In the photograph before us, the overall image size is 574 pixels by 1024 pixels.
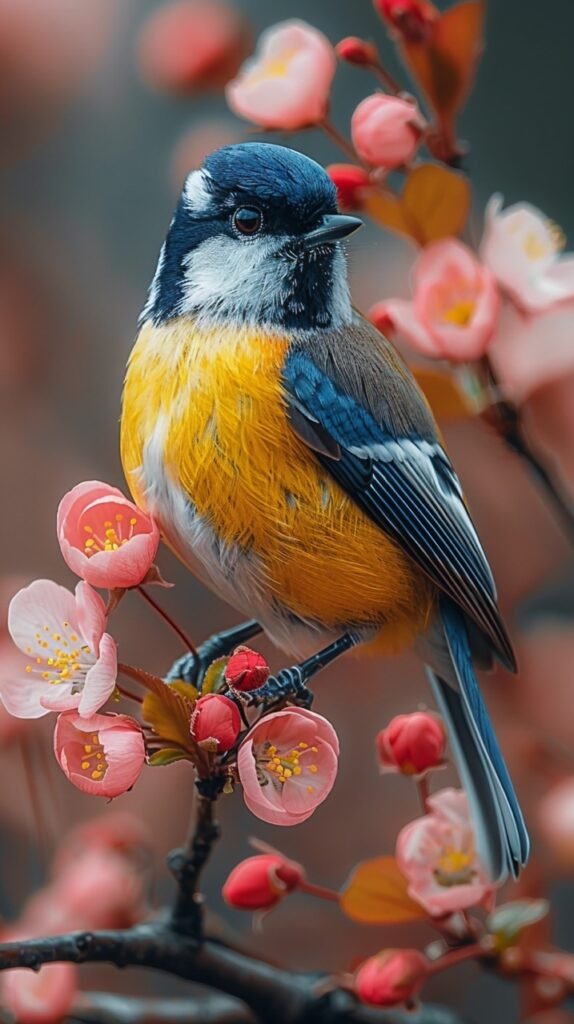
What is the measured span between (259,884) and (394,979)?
0.08 metres

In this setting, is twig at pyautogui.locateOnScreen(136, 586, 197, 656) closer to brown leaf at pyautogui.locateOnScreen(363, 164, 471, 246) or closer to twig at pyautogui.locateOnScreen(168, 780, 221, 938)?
twig at pyautogui.locateOnScreen(168, 780, 221, 938)

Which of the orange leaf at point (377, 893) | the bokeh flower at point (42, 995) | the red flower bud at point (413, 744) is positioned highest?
the red flower bud at point (413, 744)

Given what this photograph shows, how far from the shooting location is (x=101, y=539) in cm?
48

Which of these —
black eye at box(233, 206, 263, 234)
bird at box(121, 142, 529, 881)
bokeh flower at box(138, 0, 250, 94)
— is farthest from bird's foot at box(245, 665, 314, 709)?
bokeh flower at box(138, 0, 250, 94)

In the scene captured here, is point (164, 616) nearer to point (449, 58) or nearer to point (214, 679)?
point (214, 679)

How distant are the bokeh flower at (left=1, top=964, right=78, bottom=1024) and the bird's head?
360 mm

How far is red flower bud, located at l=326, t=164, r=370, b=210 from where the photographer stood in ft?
2.04

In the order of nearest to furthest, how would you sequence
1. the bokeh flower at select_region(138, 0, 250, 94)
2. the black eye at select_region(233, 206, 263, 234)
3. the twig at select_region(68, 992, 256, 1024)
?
1. the black eye at select_region(233, 206, 263, 234)
2. the twig at select_region(68, 992, 256, 1024)
3. the bokeh flower at select_region(138, 0, 250, 94)

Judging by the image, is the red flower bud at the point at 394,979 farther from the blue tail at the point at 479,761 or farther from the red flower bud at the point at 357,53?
the red flower bud at the point at 357,53

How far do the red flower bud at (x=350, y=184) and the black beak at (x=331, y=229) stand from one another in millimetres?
70

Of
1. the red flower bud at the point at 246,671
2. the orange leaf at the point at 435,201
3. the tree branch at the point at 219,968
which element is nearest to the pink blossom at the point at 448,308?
the orange leaf at the point at 435,201

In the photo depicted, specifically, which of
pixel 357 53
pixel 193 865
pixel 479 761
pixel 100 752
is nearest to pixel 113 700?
pixel 100 752

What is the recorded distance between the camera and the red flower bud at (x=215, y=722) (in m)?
0.46

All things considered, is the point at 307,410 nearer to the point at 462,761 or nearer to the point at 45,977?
the point at 462,761
